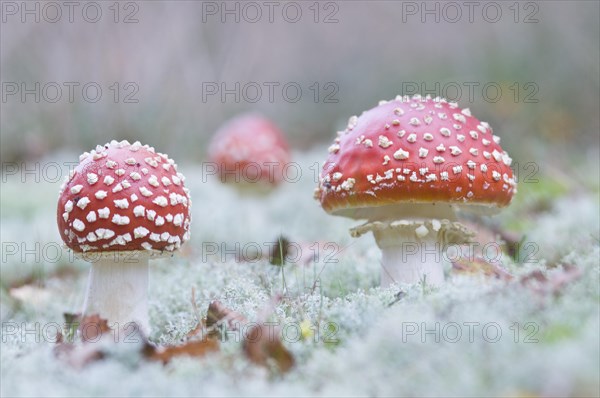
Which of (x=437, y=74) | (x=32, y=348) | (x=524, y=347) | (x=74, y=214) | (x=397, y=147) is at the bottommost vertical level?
(x=32, y=348)

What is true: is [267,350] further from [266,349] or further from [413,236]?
[413,236]

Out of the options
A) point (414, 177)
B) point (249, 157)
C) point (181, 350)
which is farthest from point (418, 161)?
point (249, 157)

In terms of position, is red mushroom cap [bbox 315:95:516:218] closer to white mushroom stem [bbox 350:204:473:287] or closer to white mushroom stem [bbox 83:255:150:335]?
white mushroom stem [bbox 350:204:473:287]

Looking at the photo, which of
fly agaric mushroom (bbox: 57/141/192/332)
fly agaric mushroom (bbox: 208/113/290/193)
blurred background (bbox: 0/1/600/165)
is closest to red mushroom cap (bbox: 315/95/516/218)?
fly agaric mushroom (bbox: 57/141/192/332)

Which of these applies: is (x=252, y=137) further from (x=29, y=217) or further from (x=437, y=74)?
(x=437, y=74)

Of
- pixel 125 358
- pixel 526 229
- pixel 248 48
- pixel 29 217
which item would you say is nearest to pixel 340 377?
pixel 125 358

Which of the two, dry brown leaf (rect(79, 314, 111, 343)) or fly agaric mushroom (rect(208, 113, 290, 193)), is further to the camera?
fly agaric mushroom (rect(208, 113, 290, 193))

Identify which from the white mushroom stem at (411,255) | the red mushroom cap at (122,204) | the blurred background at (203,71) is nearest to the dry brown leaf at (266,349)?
the red mushroom cap at (122,204)
